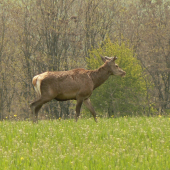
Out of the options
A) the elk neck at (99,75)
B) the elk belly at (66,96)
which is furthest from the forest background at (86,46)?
the elk belly at (66,96)

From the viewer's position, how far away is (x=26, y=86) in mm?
35156

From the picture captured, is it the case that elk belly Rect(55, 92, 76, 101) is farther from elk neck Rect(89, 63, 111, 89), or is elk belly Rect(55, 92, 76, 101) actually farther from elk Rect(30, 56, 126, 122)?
elk neck Rect(89, 63, 111, 89)

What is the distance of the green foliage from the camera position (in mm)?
31516

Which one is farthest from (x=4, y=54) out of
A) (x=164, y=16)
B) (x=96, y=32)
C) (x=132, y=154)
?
(x=132, y=154)

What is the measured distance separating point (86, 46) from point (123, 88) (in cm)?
781

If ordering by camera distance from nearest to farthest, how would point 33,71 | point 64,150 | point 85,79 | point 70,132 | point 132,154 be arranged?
point 132,154, point 64,150, point 70,132, point 85,79, point 33,71

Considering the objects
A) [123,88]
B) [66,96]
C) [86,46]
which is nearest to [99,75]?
[66,96]

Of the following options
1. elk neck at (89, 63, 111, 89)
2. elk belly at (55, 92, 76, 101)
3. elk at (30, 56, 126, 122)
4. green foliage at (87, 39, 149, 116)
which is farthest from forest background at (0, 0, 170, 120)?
elk belly at (55, 92, 76, 101)

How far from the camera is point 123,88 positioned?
32125 mm

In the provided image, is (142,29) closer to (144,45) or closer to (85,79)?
(144,45)

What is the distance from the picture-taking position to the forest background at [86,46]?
32.3 metres

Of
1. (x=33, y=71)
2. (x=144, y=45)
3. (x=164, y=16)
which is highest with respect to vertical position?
(x=164, y=16)

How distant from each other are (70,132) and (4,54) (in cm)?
3078

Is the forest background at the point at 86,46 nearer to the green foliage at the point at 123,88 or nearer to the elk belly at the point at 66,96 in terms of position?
the green foliage at the point at 123,88
